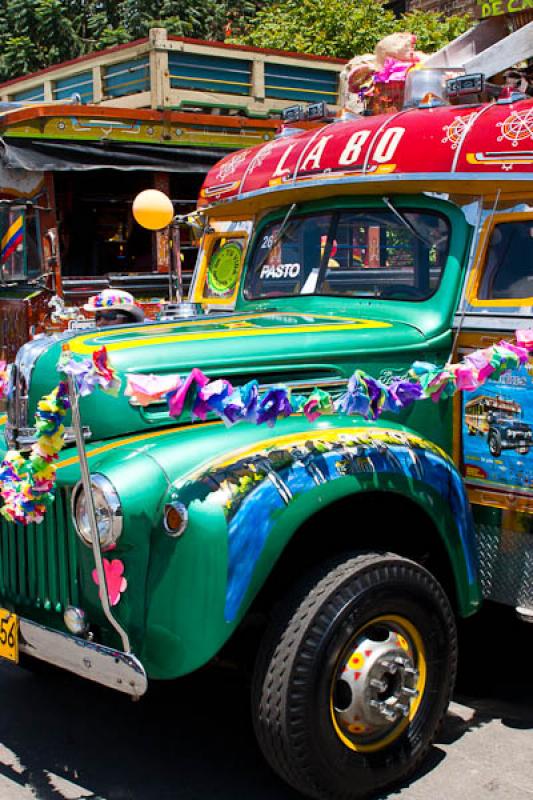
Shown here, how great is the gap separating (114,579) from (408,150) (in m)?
2.10

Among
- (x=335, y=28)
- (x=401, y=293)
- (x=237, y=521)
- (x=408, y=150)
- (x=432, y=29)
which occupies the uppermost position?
(x=335, y=28)

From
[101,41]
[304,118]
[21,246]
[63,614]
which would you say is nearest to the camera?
[63,614]

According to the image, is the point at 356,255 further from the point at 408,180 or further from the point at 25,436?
the point at 25,436

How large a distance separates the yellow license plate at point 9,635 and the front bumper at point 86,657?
19 millimetres

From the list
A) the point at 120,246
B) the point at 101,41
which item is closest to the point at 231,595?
the point at 120,246

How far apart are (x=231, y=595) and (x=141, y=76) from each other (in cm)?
1004

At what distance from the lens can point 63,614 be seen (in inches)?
126

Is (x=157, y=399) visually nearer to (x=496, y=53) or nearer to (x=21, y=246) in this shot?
(x=496, y=53)

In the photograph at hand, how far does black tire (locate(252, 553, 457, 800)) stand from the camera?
296 cm

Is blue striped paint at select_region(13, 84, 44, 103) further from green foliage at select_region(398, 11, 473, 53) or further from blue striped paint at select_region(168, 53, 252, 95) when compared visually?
green foliage at select_region(398, 11, 473, 53)

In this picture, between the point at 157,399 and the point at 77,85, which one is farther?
the point at 77,85

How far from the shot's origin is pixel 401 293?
13.3 ft

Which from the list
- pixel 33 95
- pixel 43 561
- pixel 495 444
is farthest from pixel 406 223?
pixel 33 95

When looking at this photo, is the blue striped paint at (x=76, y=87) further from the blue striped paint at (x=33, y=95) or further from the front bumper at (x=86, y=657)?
the front bumper at (x=86, y=657)
